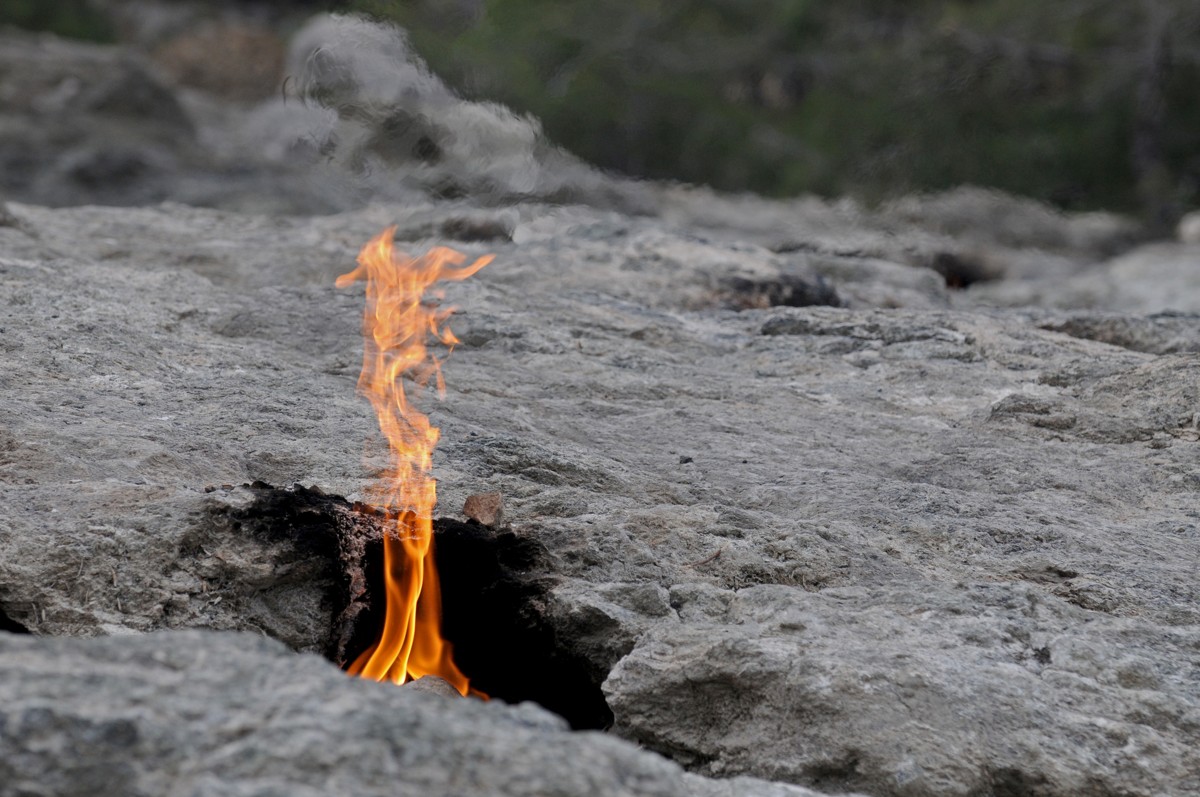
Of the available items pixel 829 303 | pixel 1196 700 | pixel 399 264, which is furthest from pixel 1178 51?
pixel 1196 700

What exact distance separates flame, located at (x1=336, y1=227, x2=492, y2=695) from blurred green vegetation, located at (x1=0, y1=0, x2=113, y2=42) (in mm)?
17273

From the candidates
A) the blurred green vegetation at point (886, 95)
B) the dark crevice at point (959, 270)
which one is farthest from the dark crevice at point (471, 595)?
the blurred green vegetation at point (886, 95)

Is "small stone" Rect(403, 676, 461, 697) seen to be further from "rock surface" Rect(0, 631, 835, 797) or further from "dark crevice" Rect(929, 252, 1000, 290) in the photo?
"dark crevice" Rect(929, 252, 1000, 290)

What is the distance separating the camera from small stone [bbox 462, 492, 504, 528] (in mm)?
3246

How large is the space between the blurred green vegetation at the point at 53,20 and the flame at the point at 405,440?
17273 mm

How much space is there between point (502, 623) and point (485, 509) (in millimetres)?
279

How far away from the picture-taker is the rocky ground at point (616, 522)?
1.92 metres

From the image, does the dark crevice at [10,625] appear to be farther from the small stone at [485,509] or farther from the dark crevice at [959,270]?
the dark crevice at [959,270]

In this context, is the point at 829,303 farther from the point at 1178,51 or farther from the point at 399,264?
the point at 1178,51

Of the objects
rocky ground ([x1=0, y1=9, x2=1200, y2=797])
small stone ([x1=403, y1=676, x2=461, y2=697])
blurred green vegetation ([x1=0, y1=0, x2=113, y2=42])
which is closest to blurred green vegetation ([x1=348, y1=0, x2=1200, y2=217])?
rocky ground ([x1=0, y1=9, x2=1200, y2=797])

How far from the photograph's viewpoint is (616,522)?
10.7 feet

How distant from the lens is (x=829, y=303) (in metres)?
5.50

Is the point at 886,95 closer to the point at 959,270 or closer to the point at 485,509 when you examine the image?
the point at 959,270

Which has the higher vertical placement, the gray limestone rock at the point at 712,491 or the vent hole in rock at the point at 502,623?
the gray limestone rock at the point at 712,491
